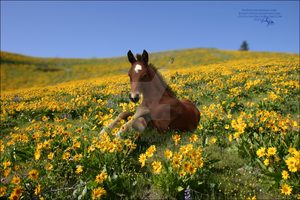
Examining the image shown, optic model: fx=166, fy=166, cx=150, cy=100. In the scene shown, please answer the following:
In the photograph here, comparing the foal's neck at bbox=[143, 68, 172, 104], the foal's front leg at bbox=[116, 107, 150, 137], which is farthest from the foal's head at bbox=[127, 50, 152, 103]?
the foal's front leg at bbox=[116, 107, 150, 137]

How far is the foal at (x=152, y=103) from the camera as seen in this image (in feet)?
12.6

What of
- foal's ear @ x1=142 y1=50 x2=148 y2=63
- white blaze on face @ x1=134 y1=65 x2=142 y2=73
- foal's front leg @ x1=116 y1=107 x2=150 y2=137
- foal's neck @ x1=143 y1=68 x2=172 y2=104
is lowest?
foal's front leg @ x1=116 y1=107 x2=150 y2=137

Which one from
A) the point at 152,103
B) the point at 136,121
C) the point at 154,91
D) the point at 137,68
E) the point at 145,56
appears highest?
the point at 145,56

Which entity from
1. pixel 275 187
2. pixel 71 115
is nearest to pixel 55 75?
pixel 71 115

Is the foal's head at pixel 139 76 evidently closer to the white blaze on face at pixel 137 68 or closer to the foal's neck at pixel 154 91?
the white blaze on face at pixel 137 68

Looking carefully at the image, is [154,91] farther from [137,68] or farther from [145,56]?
[145,56]

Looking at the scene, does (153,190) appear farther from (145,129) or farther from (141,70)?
(141,70)

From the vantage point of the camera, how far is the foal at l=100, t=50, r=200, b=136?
3.83 m

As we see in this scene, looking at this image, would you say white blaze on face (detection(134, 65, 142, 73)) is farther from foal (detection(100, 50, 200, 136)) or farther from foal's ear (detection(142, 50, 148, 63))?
foal's ear (detection(142, 50, 148, 63))

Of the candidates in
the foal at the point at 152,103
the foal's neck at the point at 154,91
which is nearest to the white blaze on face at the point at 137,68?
the foal at the point at 152,103

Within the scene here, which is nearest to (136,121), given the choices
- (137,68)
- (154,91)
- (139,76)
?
(154,91)

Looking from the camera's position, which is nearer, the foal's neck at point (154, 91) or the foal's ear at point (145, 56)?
the foal's ear at point (145, 56)

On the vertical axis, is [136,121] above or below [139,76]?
below

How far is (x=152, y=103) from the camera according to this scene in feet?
13.2
